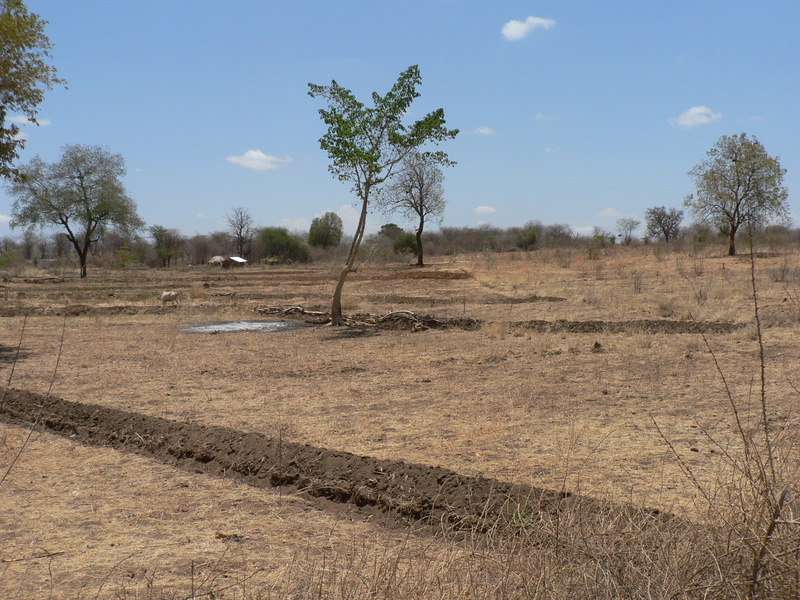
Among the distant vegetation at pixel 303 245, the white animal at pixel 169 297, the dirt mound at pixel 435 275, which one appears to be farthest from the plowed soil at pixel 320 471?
the distant vegetation at pixel 303 245

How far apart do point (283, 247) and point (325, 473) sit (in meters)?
60.9

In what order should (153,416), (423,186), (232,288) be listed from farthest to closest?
(423,186) → (232,288) → (153,416)

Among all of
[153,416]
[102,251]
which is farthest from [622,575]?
[102,251]

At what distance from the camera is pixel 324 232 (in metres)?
76.2

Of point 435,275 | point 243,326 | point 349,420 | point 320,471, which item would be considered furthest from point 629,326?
point 435,275

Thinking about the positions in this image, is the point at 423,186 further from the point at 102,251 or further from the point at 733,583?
the point at 102,251

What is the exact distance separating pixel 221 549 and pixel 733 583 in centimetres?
294

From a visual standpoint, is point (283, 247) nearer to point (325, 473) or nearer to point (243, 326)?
point (243, 326)

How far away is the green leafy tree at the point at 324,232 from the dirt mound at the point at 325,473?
69.2 m

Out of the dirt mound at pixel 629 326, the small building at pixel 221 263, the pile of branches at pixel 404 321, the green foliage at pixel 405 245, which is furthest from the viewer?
the green foliage at pixel 405 245

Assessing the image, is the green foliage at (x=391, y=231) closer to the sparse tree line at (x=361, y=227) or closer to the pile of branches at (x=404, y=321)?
the sparse tree line at (x=361, y=227)

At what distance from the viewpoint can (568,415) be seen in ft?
23.2

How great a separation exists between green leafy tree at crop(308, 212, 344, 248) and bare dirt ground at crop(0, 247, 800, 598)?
59.6m

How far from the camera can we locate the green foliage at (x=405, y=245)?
187ft
